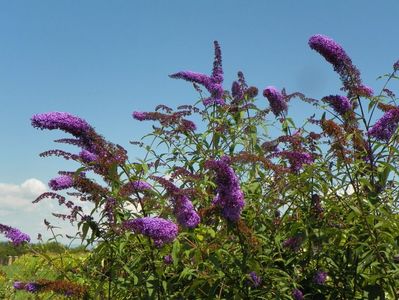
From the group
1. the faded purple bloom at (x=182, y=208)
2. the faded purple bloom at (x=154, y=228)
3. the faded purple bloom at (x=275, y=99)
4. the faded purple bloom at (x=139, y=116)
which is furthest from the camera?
the faded purple bloom at (x=139, y=116)

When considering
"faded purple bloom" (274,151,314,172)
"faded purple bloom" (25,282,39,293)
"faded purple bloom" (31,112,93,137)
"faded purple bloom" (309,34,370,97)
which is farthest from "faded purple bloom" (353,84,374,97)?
"faded purple bloom" (25,282,39,293)

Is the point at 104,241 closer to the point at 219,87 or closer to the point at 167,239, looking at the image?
the point at 167,239

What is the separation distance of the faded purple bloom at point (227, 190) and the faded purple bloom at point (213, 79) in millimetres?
3077

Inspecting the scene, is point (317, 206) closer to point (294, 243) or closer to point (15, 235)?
point (294, 243)

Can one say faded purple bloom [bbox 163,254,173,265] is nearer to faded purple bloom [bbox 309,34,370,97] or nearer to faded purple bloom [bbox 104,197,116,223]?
faded purple bloom [bbox 104,197,116,223]

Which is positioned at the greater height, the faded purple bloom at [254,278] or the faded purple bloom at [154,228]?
the faded purple bloom at [154,228]

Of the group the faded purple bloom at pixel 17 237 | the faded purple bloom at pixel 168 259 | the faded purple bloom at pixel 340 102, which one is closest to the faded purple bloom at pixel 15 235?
the faded purple bloom at pixel 17 237

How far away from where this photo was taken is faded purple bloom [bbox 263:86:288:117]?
4.84 metres

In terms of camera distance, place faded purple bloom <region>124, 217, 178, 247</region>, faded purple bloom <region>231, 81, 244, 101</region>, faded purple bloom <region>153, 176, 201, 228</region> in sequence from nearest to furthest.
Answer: faded purple bloom <region>124, 217, 178, 247</region>
faded purple bloom <region>153, 176, 201, 228</region>
faded purple bloom <region>231, 81, 244, 101</region>

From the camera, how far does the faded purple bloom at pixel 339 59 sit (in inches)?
156

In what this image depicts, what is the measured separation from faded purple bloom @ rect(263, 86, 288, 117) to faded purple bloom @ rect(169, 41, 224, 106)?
4.61ft

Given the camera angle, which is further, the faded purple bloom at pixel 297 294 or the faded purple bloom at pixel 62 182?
the faded purple bloom at pixel 62 182

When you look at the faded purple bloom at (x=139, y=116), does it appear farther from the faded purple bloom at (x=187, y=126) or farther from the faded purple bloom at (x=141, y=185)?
the faded purple bloom at (x=141, y=185)

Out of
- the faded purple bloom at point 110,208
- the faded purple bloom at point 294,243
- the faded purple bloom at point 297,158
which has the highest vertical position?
the faded purple bloom at point 297,158
